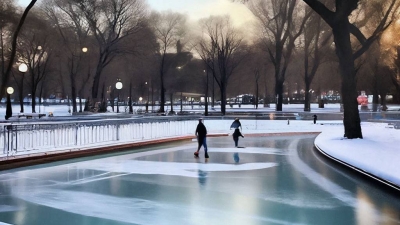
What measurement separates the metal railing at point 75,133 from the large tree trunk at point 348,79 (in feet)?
34.0

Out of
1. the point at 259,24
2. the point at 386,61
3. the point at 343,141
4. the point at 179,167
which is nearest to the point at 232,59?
the point at 259,24

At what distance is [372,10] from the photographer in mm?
29203

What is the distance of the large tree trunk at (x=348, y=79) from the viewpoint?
2056cm

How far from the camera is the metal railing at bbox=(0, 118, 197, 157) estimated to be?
15383mm

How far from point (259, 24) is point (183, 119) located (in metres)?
31.9

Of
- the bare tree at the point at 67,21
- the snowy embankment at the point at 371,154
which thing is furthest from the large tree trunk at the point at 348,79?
the bare tree at the point at 67,21

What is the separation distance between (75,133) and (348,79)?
13439 millimetres

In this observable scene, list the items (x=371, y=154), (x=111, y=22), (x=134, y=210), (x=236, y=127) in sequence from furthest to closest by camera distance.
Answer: (x=111, y=22) → (x=236, y=127) → (x=371, y=154) → (x=134, y=210)

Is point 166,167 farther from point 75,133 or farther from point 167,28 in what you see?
point 167,28

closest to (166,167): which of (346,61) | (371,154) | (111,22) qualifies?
(371,154)

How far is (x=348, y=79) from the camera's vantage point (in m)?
20.8

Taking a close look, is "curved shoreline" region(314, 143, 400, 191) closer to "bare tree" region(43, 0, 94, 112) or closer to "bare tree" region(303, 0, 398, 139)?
"bare tree" region(303, 0, 398, 139)

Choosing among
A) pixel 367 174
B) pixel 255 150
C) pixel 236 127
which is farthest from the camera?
pixel 236 127

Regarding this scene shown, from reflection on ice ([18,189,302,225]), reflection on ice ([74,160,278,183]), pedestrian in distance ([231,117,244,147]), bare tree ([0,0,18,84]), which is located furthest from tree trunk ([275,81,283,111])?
reflection on ice ([18,189,302,225])
